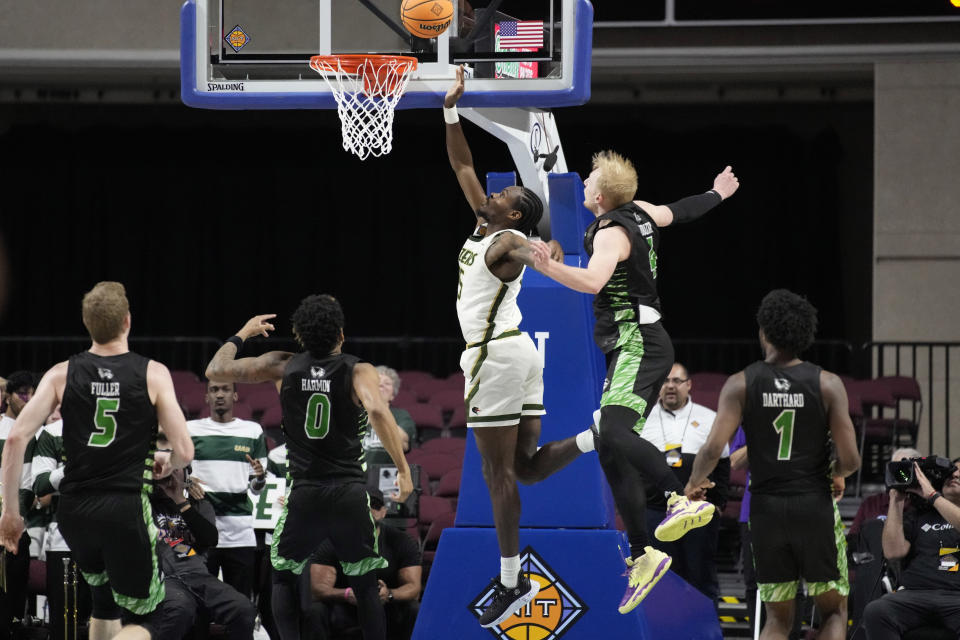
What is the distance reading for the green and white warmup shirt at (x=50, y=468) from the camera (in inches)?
331

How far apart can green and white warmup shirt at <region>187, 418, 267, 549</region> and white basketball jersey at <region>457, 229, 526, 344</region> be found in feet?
9.57

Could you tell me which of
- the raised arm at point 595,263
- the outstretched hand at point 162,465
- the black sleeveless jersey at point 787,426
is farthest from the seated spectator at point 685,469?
the outstretched hand at point 162,465

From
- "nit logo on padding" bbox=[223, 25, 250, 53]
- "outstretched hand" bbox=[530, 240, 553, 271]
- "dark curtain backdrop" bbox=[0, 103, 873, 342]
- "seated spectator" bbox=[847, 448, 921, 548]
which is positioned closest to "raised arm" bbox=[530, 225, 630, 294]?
"outstretched hand" bbox=[530, 240, 553, 271]

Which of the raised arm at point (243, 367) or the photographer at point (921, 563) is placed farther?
the photographer at point (921, 563)

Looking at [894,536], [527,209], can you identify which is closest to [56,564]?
[527,209]

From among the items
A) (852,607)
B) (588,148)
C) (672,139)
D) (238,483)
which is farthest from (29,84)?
(852,607)

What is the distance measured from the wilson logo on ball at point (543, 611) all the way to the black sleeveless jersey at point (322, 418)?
1094 millimetres

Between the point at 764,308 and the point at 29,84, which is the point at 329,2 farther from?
the point at 29,84

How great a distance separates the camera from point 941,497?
25.0 feet

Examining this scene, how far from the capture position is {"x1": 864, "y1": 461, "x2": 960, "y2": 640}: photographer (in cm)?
754

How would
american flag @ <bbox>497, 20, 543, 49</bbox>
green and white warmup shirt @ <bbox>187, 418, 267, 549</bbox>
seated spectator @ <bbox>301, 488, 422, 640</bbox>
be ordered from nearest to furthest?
1. american flag @ <bbox>497, 20, 543, 49</bbox>
2. seated spectator @ <bbox>301, 488, 422, 640</bbox>
3. green and white warmup shirt @ <bbox>187, 418, 267, 549</bbox>

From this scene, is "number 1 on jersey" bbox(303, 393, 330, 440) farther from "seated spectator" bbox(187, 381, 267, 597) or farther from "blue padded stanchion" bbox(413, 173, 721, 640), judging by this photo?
"seated spectator" bbox(187, 381, 267, 597)

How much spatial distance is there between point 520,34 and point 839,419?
266 centimetres

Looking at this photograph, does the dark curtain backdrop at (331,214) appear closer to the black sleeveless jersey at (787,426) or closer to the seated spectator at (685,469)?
the seated spectator at (685,469)
